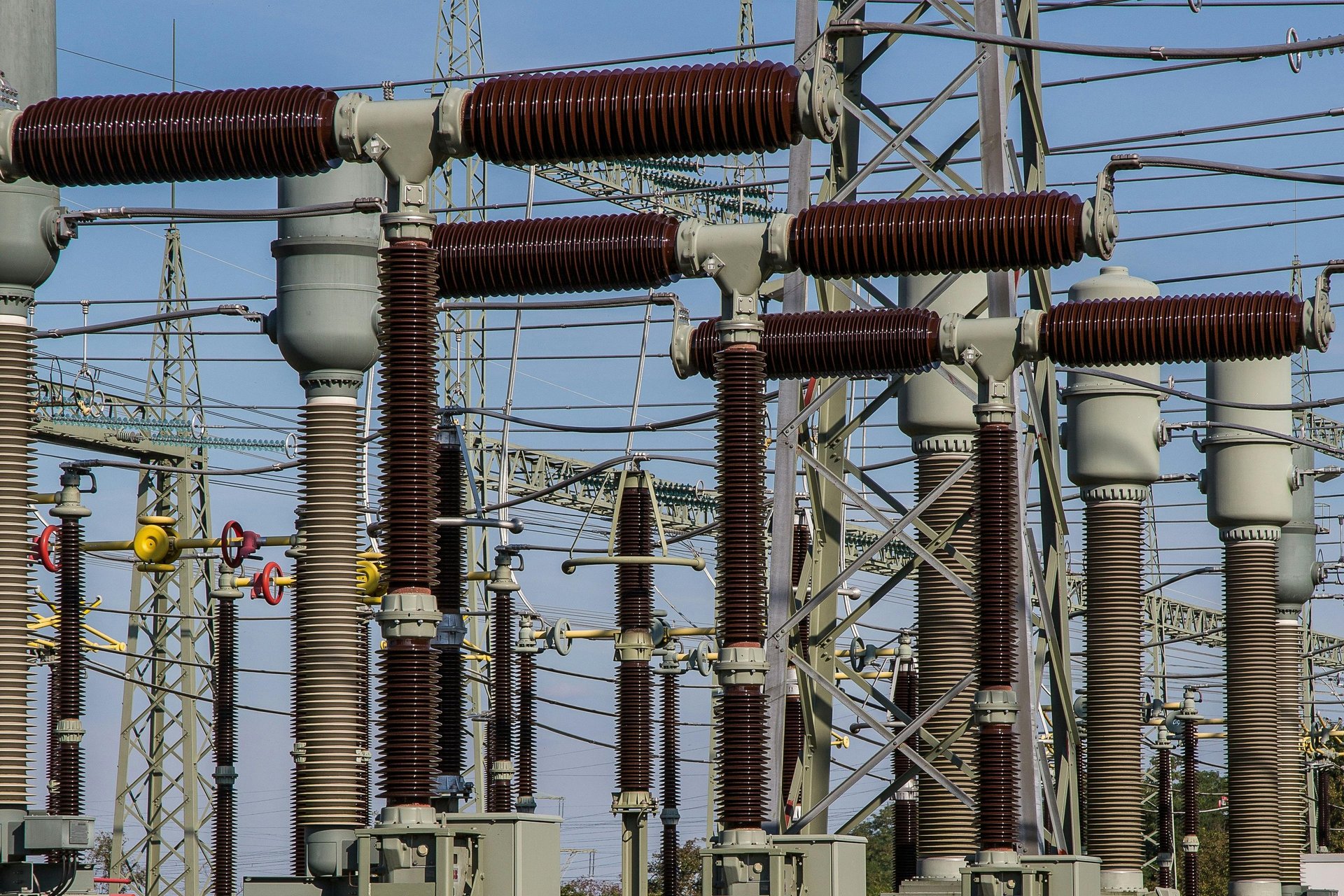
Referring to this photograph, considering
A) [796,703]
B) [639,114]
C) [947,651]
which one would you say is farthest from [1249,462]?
[639,114]

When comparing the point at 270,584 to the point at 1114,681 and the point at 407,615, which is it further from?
the point at 407,615

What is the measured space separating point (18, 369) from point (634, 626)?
1324cm

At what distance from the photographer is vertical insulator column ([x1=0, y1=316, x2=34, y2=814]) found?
39.4 ft

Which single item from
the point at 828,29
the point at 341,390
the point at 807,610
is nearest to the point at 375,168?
the point at 341,390

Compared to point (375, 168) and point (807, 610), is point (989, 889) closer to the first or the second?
point (807, 610)

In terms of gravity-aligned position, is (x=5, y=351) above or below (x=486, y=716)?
above

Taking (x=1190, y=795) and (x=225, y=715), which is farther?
(x=1190, y=795)

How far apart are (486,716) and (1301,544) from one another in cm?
1406

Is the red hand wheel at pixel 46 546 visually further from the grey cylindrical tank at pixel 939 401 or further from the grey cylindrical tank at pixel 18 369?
the grey cylindrical tank at pixel 18 369

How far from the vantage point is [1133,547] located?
25281 millimetres

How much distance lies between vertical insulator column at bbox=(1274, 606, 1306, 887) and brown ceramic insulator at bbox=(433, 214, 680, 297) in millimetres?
19953

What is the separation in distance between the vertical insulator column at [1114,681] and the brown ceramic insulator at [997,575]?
1028 centimetres

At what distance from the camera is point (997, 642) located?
1425 centimetres

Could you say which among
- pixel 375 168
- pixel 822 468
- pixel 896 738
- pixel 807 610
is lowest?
pixel 896 738
